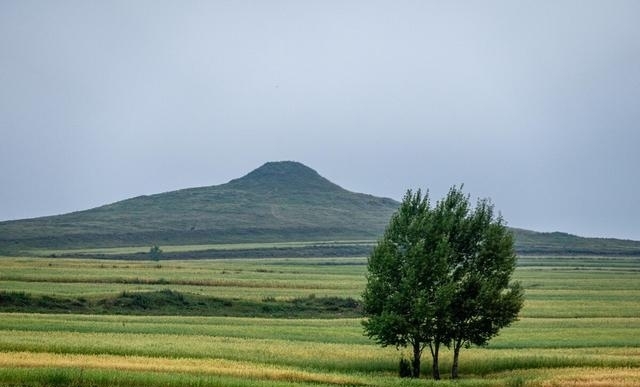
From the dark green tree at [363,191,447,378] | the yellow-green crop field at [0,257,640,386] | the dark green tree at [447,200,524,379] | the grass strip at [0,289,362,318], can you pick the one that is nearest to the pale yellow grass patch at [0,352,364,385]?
the yellow-green crop field at [0,257,640,386]

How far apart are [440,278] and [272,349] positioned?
31.4 ft

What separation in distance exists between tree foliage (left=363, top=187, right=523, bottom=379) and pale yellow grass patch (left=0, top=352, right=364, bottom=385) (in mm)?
6203

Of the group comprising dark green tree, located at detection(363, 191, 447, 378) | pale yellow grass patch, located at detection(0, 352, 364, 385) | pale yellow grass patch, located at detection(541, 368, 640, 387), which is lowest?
pale yellow grass patch, located at detection(541, 368, 640, 387)

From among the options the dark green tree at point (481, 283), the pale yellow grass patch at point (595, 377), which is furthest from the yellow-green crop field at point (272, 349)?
the dark green tree at point (481, 283)

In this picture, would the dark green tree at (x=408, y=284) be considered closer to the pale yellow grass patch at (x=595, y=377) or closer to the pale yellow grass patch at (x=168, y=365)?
the pale yellow grass patch at (x=168, y=365)

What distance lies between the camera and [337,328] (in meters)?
57.2

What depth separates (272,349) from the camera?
142 ft

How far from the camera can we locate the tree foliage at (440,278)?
41125 mm

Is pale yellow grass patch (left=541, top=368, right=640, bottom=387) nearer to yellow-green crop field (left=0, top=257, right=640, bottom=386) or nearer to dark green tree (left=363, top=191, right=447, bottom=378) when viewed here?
yellow-green crop field (left=0, top=257, right=640, bottom=386)

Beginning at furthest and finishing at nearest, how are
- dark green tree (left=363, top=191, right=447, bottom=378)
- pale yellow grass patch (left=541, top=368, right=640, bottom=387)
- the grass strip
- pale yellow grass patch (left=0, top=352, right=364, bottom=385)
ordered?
the grass strip < dark green tree (left=363, top=191, right=447, bottom=378) < pale yellow grass patch (left=541, top=368, right=640, bottom=387) < pale yellow grass patch (left=0, top=352, right=364, bottom=385)

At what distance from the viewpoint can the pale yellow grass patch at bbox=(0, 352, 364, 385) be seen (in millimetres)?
33531

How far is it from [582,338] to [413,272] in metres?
16.7

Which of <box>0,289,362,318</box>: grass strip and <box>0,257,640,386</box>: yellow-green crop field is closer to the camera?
<box>0,257,640,386</box>: yellow-green crop field

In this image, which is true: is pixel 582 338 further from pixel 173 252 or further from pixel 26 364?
pixel 173 252
